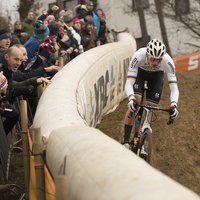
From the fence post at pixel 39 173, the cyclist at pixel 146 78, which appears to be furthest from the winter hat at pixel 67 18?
the fence post at pixel 39 173

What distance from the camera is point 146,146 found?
5.71 metres

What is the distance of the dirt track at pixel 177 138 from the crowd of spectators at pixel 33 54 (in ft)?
6.34

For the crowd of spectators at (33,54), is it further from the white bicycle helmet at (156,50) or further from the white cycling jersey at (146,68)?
the white bicycle helmet at (156,50)

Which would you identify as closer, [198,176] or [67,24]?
[198,176]

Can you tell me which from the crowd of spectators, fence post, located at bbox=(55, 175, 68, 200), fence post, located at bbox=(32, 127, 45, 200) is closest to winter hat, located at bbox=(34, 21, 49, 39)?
the crowd of spectators

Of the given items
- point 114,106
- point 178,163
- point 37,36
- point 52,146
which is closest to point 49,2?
point 114,106

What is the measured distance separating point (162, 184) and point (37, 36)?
20.5ft

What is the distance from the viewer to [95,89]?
7738mm

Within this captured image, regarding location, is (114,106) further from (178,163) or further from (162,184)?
(162,184)

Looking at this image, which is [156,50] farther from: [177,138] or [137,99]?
[177,138]

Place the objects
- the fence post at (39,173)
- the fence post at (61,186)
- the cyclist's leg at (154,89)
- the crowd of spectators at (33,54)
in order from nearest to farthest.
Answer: the fence post at (61,186) < the fence post at (39,173) < the crowd of spectators at (33,54) < the cyclist's leg at (154,89)

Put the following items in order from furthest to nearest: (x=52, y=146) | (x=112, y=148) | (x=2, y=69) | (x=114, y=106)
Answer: (x=114, y=106) → (x=2, y=69) → (x=52, y=146) → (x=112, y=148)

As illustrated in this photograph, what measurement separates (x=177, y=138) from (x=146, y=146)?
2.35 m

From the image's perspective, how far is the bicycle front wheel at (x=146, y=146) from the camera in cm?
563
